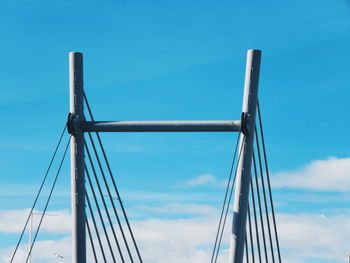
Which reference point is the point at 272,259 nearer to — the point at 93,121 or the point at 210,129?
the point at 210,129

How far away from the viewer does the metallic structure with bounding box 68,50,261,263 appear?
19.4m

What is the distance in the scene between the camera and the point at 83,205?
20.5 metres

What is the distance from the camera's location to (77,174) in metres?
20.5

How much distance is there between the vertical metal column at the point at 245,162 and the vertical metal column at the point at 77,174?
412 centimetres

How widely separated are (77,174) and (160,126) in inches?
103

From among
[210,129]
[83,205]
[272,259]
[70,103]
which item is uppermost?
[70,103]

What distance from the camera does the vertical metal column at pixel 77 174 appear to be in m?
20.5

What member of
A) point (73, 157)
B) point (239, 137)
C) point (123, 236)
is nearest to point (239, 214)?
point (239, 137)

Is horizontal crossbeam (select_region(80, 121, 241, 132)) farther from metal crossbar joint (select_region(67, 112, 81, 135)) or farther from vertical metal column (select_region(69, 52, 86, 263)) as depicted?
vertical metal column (select_region(69, 52, 86, 263))

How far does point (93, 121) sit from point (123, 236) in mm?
3236

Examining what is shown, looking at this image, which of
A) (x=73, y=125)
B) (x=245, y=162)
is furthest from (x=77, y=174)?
(x=245, y=162)

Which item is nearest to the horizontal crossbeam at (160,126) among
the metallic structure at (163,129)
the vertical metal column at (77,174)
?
the metallic structure at (163,129)

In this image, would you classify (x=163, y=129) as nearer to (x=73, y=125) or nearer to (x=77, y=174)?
(x=73, y=125)

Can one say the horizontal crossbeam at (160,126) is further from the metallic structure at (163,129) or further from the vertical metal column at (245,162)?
the vertical metal column at (245,162)
